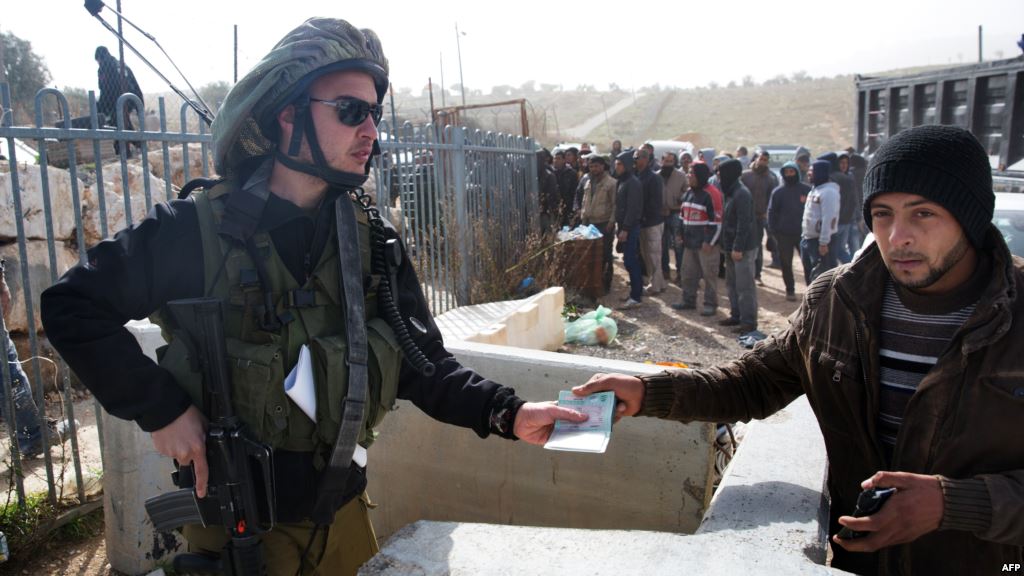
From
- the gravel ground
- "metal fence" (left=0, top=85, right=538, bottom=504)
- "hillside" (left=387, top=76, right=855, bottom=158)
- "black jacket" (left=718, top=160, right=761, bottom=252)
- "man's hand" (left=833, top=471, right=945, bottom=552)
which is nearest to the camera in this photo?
"man's hand" (left=833, top=471, right=945, bottom=552)

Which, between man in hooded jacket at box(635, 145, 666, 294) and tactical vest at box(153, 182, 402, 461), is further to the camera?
man in hooded jacket at box(635, 145, 666, 294)

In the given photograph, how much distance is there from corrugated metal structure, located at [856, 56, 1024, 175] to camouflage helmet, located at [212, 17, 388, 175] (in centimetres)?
654

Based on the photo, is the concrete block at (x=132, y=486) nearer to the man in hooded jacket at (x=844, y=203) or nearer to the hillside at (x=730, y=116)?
the man in hooded jacket at (x=844, y=203)

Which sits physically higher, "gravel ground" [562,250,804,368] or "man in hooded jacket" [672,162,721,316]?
"man in hooded jacket" [672,162,721,316]

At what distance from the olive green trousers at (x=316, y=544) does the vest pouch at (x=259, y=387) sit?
29 centimetres

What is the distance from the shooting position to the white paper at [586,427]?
188 cm

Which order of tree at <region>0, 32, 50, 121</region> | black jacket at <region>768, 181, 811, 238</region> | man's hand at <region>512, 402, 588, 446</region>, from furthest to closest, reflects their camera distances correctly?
tree at <region>0, 32, 50, 121</region>, black jacket at <region>768, 181, 811, 238</region>, man's hand at <region>512, 402, 588, 446</region>

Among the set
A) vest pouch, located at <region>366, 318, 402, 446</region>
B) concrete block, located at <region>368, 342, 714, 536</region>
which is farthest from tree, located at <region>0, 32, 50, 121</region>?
vest pouch, located at <region>366, 318, 402, 446</region>

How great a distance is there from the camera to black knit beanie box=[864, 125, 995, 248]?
1.67 metres

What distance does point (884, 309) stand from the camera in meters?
1.86

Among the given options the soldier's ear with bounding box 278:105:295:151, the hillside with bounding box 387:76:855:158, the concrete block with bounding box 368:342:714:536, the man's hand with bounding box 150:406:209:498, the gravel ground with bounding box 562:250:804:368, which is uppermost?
the hillside with bounding box 387:76:855:158

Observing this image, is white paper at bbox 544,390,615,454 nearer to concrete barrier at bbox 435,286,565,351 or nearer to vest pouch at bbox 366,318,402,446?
vest pouch at bbox 366,318,402,446

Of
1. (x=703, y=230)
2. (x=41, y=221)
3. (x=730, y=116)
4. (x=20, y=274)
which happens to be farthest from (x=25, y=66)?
(x=730, y=116)

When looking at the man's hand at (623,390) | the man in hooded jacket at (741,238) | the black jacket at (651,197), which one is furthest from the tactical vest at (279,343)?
the black jacket at (651,197)
